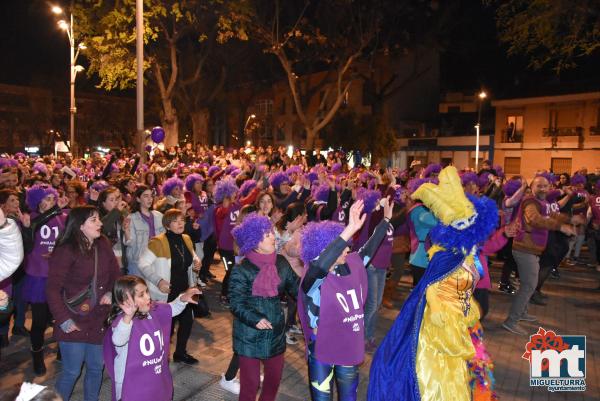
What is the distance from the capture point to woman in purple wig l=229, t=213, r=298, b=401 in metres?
4.34

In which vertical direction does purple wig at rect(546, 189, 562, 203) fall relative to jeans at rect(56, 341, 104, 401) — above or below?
above

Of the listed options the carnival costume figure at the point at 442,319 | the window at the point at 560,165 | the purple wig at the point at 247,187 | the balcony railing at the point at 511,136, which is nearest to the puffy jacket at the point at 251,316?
the carnival costume figure at the point at 442,319

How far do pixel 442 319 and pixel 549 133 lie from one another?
3982cm

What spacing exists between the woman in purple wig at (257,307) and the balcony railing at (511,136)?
4093 cm

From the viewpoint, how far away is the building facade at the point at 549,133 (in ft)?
121

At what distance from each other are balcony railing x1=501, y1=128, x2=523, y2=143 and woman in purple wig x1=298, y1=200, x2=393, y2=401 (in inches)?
1613

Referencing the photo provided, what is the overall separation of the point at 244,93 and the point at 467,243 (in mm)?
47805

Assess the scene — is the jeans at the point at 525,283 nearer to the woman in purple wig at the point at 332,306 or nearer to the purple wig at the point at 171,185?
the woman in purple wig at the point at 332,306

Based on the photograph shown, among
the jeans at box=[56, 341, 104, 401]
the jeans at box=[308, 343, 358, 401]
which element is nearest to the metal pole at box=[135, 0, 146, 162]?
the jeans at box=[56, 341, 104, 401]

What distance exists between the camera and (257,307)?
4355 mm

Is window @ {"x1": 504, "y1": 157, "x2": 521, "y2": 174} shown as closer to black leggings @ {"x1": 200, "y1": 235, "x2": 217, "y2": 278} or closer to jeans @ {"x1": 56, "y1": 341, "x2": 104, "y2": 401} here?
black leggings @ {"x1": 200, "y1": 235, "x2": 217, "y2": 278}

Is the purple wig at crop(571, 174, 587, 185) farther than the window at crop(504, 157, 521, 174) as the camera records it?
No

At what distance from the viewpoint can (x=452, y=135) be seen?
44.8m

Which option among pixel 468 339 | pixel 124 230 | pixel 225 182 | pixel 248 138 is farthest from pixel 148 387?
pixel 248 138
